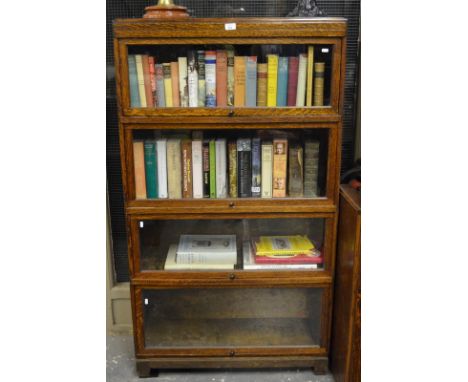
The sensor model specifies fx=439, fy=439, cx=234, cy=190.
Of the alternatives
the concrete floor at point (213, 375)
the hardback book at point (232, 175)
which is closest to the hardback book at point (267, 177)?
the hardback book at point (232, 175)

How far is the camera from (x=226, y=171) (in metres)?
1.79

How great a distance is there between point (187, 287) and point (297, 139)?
757 mm

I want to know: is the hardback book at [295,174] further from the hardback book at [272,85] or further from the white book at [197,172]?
the white book at [197,172]

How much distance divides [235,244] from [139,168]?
0.52 metres

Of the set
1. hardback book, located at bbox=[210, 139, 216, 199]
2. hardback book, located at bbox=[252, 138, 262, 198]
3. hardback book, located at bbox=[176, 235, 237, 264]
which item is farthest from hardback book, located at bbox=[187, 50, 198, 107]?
hardback book, located at bbox=[176, 235, 237, 264]

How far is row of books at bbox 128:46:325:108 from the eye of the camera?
167 cm

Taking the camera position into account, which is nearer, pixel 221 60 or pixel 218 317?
pixel 221 60

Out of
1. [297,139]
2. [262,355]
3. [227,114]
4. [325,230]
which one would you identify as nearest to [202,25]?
[227,114]

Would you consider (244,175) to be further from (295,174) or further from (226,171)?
(295,174)

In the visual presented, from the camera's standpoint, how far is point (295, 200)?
175cm

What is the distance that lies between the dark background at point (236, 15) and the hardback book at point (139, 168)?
31 cm

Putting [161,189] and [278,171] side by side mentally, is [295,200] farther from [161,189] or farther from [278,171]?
[161,189]

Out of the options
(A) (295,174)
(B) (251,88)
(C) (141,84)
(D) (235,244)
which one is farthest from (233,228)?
(C) (141,84)

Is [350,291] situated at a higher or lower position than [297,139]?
lower
